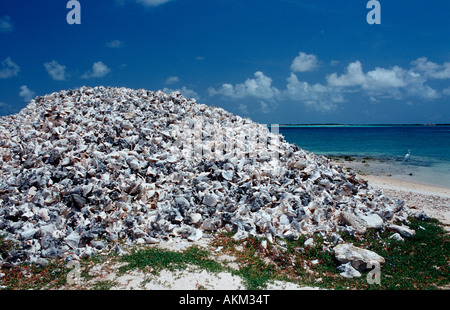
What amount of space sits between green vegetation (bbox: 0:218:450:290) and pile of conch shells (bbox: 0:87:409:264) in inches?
15.3

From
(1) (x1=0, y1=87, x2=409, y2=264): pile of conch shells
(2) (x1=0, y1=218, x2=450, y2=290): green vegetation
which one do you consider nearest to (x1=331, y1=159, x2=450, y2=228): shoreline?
(1) (x1=0, y1=87, x2=409, y2=264): pile of conch shells

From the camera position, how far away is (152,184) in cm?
884

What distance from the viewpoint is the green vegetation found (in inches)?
237

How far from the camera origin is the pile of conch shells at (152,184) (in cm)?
751

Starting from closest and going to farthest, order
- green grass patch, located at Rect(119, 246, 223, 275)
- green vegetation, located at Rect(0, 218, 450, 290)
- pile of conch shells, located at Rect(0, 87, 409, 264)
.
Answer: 1. green vegetation, located at Rect(0, 218, 450, 290)
2. green grass patch, located at Rect(119, 246, 223, 275)
3. pile of conch shells, located at Rect(0, 87, 409, 264)

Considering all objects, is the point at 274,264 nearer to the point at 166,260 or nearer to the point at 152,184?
the point at 166,260

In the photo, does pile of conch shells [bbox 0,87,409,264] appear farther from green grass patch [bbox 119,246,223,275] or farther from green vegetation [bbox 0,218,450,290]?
green grass patch [bbox 119,246,223,275]

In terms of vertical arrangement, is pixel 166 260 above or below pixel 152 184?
below

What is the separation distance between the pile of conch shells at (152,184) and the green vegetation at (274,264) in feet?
1.28

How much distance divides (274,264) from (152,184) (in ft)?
13.2

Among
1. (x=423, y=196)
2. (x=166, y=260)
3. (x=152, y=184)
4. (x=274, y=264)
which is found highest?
(x=152, y=184)

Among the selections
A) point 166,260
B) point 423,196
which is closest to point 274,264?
point 166,260

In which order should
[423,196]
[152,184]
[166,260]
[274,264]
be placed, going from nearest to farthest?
1. [166,260]
2. [274,264]
3. [152,184]
4. [423,196]

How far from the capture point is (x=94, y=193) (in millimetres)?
8117
